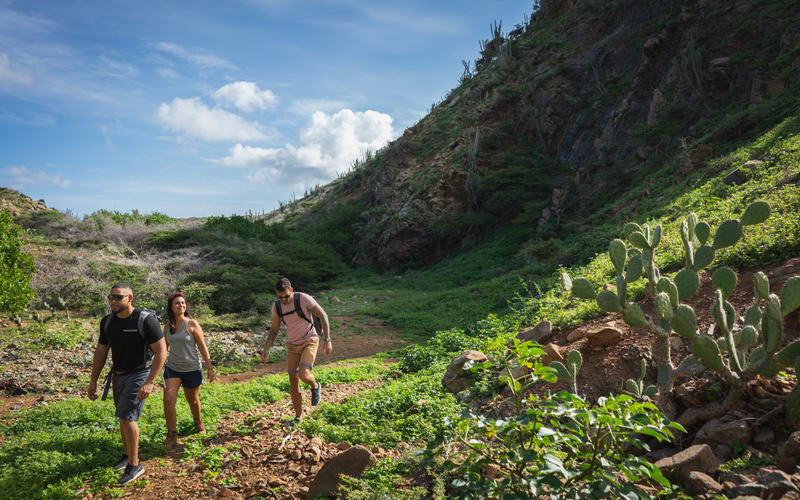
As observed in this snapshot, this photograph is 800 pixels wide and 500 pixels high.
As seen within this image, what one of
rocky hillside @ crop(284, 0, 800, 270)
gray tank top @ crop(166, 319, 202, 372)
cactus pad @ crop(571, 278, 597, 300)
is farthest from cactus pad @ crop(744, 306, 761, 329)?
rocky hillside @ crop(284, 0, 800, 270)

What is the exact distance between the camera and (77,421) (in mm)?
4582

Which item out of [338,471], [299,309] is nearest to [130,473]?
[338,471]

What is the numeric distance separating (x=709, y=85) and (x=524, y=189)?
874 cm

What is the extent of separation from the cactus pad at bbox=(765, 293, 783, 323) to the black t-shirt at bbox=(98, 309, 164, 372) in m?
4.49

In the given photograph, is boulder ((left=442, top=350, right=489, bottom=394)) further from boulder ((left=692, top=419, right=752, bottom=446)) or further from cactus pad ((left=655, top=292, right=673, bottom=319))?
boulder ((left=692, top=419, right=752, bottom=446))

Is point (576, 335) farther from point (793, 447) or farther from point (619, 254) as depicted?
point (793, 447)

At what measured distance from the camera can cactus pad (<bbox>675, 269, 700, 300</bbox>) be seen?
308 cm

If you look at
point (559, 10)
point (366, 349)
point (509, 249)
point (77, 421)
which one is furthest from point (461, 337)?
point (559, 10)

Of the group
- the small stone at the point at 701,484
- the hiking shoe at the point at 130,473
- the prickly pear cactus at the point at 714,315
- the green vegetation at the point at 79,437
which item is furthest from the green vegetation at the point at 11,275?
the small stone at the point at 701,484

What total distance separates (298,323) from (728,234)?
13.0 feet

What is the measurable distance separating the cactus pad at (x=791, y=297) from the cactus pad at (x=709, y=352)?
0.48 metres

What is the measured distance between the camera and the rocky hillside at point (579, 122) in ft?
50.4

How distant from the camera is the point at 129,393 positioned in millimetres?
3369

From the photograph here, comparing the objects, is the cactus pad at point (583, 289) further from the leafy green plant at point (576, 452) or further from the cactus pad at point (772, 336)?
the leafy green plant at point (576, 452)
